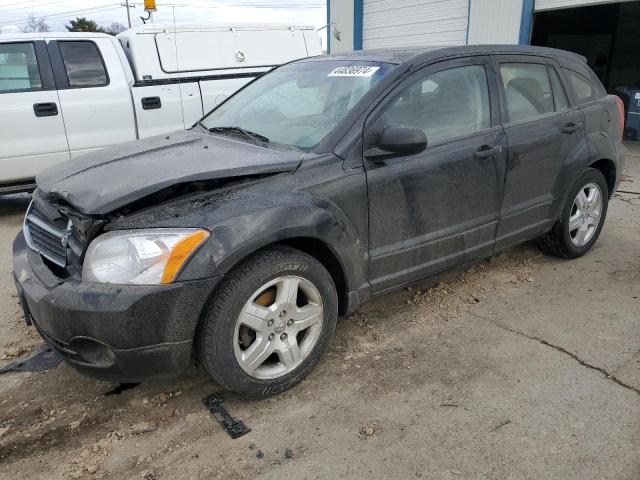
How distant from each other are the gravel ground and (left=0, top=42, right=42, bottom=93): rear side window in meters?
3.38

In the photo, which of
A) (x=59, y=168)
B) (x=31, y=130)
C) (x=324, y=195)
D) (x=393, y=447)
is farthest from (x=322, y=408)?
(x=31, y=130)

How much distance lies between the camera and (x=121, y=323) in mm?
2215

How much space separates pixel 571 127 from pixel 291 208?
2.56m

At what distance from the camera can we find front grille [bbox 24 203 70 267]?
2516mm

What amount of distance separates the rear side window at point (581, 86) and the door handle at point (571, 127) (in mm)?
273

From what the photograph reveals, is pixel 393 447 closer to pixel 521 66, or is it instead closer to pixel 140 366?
pixel 140 366

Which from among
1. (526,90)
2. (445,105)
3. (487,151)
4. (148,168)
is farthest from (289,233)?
(526,90)

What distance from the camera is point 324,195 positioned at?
2.70 meters

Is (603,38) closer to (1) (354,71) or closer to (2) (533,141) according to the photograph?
(2) (533,141)

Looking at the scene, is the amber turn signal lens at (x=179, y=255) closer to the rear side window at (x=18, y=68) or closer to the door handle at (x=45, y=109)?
the door handle at (x=45, y=109)

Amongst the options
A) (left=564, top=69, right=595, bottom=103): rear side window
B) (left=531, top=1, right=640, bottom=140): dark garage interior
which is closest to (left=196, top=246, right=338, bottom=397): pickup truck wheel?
(left=564, top=69, right=595, bottom=103): rear side window

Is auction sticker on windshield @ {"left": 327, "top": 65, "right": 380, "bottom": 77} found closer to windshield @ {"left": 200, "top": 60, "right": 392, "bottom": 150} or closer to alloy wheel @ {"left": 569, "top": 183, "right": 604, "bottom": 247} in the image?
windshield @ {"left": 200, "top": 60, "right": 392, "bottom": 150}

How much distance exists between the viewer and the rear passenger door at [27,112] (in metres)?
5.89

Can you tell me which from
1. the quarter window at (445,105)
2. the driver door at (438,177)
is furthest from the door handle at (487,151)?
the quarter window at (445,105)
